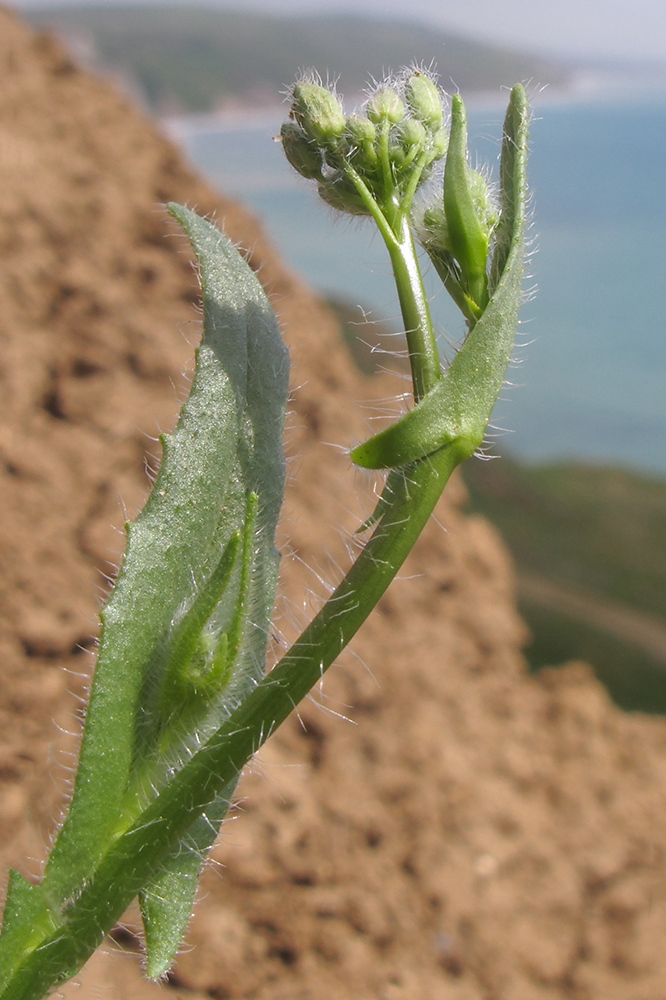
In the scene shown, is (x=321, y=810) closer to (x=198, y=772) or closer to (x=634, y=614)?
(x=198, y=772)

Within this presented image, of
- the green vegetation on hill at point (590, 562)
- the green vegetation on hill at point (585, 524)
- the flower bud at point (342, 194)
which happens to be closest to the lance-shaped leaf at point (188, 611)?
the flower bud at point (342, 194)

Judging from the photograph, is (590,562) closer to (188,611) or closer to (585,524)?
(585,524)

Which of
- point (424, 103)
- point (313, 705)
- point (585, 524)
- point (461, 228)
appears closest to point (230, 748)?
point (461, 228)

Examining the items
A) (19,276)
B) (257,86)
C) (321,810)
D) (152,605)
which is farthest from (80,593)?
(257,86)

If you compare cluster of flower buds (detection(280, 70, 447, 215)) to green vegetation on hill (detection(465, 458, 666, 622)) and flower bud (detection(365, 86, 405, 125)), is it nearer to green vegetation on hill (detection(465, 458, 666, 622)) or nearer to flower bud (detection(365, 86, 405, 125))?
flower bud (detection(365, 86, 405, 125))

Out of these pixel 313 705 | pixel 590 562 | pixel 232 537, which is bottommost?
pixel 590 562

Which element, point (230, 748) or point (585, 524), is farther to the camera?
point (585, 524)

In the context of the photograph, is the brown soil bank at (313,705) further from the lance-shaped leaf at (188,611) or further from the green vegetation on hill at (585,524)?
the green vegetation on hill at (585,524)

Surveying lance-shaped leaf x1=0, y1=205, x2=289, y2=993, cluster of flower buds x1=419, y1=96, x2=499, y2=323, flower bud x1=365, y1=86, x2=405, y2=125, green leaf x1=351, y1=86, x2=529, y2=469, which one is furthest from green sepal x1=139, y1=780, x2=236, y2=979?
flower bud x1=365, y1=86, x2=405, y2=125
